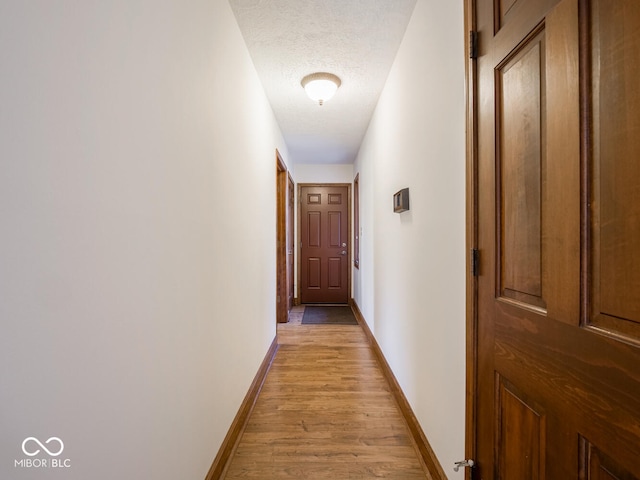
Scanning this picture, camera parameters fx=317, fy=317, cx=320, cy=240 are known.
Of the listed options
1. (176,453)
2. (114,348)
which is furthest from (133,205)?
(176,453)

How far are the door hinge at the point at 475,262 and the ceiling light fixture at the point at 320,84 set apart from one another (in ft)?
6.59

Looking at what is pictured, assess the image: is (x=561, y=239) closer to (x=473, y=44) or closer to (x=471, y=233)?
(x=471, y=233)

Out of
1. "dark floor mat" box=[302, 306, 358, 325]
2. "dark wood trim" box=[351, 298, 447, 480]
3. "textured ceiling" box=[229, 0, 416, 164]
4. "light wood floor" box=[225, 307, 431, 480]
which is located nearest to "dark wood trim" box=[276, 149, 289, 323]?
"dark floor mat" box=[302, 306, 358, 325]

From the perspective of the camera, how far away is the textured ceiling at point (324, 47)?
1.83m

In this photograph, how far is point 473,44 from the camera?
44.4 inches

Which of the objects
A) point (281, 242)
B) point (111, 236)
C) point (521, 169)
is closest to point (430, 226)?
point (521, 169)

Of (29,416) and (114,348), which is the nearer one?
(29,416)

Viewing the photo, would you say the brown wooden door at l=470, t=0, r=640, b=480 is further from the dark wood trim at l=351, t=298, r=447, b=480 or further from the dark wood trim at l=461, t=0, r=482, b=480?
the dark wood trim at l=351, t=298, r=447, b=480

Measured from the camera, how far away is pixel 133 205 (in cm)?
88

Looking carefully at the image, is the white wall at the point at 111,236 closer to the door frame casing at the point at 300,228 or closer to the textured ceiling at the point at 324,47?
the textured ceiling at the point at 324,47

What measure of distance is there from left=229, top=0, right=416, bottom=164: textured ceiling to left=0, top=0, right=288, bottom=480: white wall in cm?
48

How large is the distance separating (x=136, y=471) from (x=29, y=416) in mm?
428

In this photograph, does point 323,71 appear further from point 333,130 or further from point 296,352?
point 296,352

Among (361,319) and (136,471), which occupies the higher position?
(136,471)
